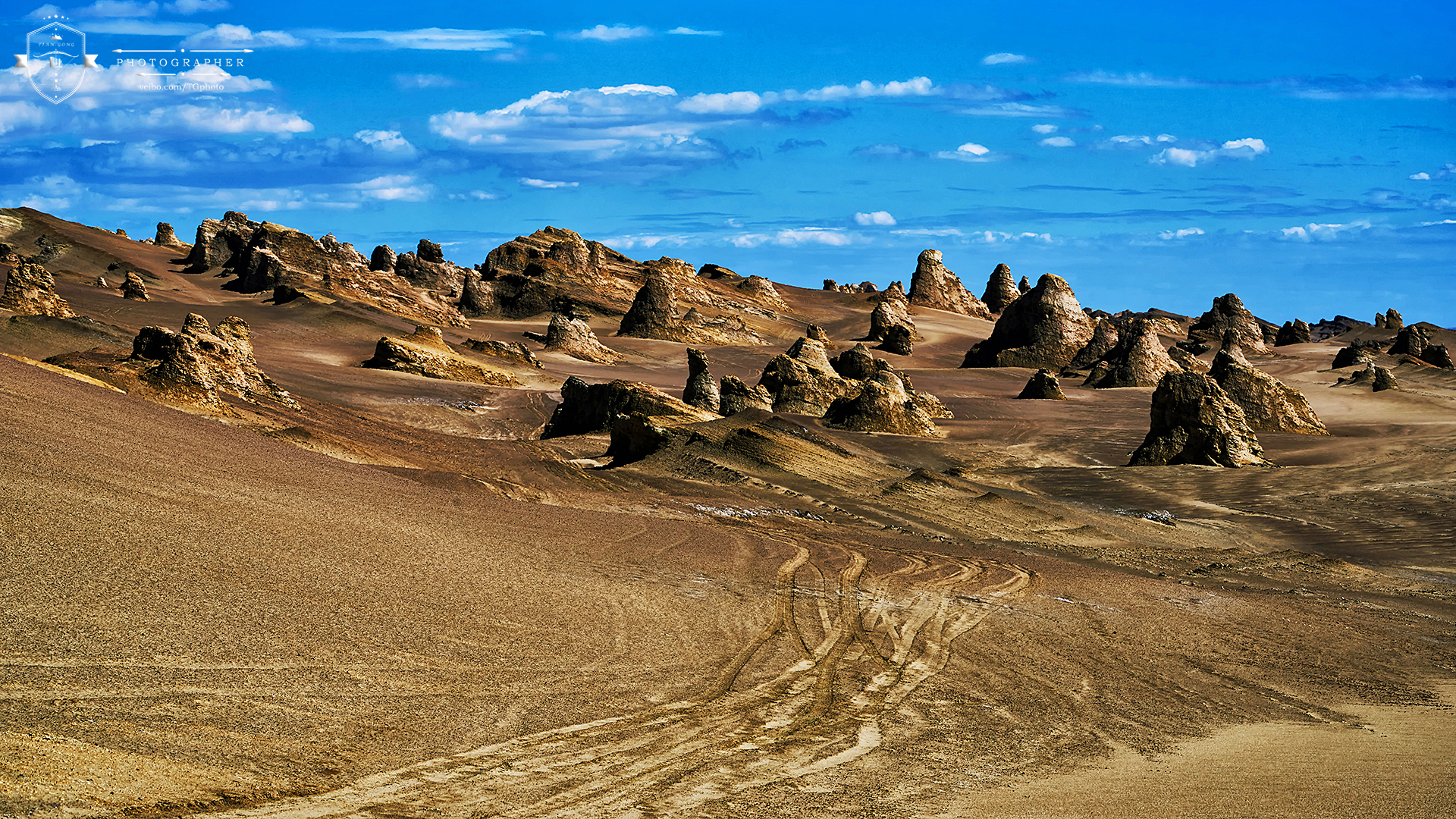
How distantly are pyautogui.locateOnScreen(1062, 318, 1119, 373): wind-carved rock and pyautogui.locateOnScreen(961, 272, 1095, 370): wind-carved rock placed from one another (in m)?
1.63

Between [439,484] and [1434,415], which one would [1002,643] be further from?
[1434,415]

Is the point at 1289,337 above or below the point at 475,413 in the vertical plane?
above

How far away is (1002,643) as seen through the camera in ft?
32.2

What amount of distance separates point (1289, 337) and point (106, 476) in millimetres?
78291

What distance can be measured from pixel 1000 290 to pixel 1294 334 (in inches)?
912

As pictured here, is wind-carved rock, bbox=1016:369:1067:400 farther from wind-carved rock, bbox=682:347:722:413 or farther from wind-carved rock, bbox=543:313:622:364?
wind-carved rock, bbox=543:313:622:364

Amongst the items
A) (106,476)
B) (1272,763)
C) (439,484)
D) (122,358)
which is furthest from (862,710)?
(122,358)

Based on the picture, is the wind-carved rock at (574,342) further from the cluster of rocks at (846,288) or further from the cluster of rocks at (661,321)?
the cluster of rocks at (846,288)

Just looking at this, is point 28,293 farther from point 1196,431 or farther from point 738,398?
point 1196,431

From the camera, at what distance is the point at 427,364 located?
37250mm

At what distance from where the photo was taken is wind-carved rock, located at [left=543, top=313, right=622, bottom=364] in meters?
52.3

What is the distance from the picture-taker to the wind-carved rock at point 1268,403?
89.8 ft

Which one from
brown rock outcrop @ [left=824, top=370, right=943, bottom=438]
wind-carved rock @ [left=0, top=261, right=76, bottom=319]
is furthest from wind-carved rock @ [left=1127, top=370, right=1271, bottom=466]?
wind-carved rock @ [left=0, top=261, right=76, bottom=319]

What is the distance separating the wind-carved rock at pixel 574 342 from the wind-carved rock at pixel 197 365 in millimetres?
30175
